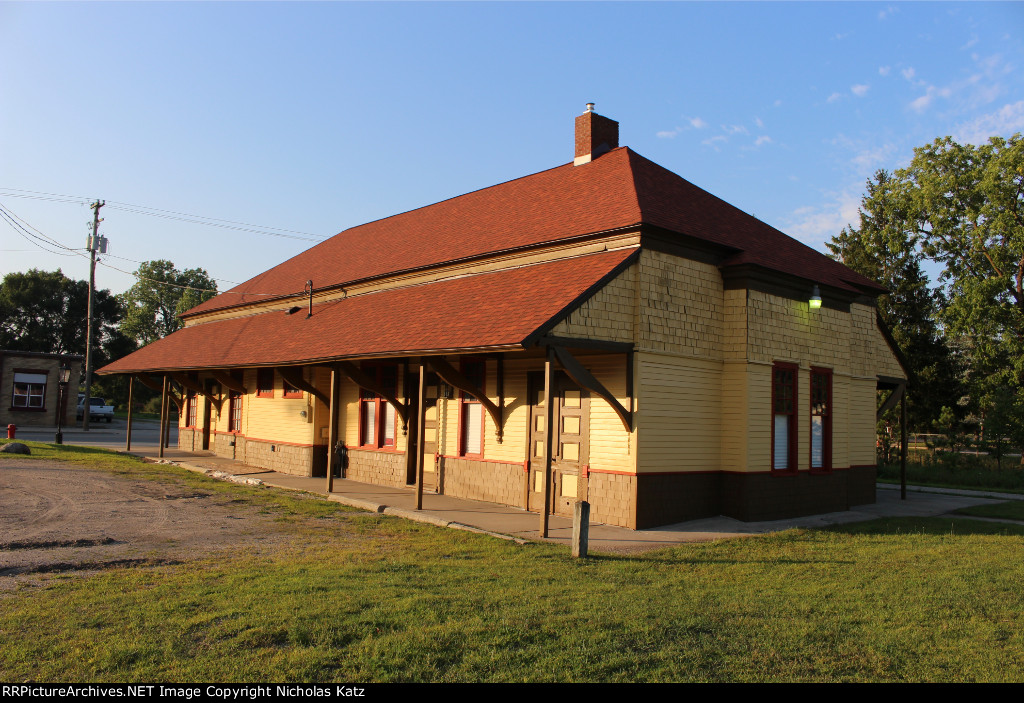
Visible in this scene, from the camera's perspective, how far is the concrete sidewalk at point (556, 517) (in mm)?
11414

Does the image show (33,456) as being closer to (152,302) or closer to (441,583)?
(441,583)

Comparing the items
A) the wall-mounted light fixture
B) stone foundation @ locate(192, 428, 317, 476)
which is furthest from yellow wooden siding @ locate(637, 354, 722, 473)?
stone foundation @ locate(192, 428, 317, 476)

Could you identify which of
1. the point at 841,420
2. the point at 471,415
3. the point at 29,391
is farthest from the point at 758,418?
the point at 29,391

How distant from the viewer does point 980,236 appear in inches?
1432

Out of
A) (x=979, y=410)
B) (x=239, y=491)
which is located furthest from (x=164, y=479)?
(x=979, y=410)

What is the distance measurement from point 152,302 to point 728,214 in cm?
8701

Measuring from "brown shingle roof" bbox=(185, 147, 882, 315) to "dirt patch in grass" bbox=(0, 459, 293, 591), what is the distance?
23.7 feet

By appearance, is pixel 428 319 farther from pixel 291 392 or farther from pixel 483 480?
pixel 291 392

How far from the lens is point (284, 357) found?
58.1 ft

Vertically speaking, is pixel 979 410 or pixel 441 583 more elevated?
pixel 979 410

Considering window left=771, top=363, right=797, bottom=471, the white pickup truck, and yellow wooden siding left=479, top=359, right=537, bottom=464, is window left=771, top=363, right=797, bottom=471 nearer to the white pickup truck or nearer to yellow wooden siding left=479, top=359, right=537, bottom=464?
yellow wooden siding left=479, top=359, right=537, bottom=464

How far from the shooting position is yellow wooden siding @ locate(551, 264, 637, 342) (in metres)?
11.4

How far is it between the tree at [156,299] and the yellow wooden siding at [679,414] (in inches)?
3127

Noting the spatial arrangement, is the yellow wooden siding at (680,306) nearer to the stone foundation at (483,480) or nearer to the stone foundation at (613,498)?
the stone foundation at (613,498)
